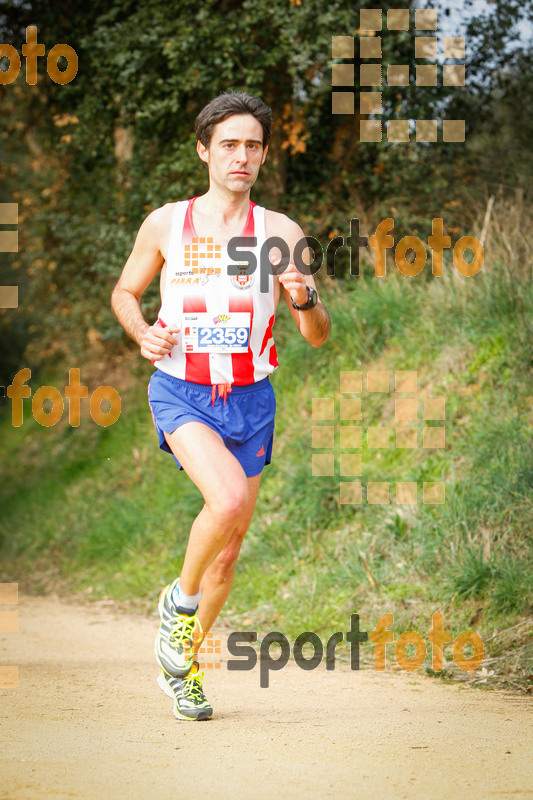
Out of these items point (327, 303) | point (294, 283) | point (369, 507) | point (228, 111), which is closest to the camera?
point (294, 283)

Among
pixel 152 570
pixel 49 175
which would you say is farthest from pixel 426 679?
pixel 49 175

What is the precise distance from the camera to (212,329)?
3.97 meters

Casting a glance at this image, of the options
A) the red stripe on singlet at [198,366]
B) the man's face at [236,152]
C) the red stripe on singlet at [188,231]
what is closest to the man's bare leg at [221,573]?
the red stripe on singlet at [198,366]

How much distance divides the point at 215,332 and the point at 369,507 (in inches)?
127

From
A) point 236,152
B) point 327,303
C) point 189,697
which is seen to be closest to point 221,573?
point 189,697

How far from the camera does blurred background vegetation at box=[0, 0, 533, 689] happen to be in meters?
6.09

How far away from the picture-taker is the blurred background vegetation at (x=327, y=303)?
609cm

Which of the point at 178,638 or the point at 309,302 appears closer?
the point at 309,302

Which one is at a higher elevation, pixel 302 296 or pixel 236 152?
pixel 236 152

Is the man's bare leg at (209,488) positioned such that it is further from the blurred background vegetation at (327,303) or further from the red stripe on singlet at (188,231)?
the blurred background vegetation at (327,303)

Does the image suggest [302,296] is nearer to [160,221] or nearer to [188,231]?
[188,231]

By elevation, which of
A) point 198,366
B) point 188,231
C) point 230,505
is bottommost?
point 230,505

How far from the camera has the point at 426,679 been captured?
5.15 m

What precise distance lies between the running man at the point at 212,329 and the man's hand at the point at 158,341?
0.04 m
